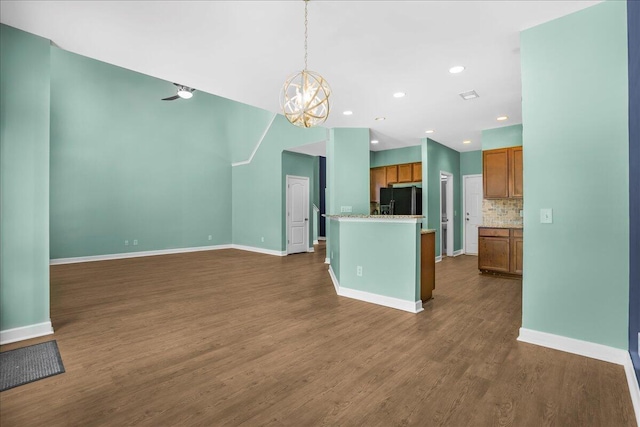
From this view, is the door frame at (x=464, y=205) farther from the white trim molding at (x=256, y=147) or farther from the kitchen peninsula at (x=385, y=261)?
the white trim molding at (x=256, y=147)

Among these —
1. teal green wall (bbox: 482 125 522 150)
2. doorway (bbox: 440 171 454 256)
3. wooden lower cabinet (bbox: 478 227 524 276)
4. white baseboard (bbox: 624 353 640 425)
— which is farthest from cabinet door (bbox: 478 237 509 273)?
white baseboard (bbox: 624 353 640 425)

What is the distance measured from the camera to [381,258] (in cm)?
385

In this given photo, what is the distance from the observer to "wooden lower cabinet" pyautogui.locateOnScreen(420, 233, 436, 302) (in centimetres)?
376

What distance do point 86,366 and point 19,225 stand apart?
1489 millimetres

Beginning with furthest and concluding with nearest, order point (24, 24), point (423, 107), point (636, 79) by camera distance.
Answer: point (423, 107) < point (24, 24) < point (636, 79)

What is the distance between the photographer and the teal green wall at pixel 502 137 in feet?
18.5

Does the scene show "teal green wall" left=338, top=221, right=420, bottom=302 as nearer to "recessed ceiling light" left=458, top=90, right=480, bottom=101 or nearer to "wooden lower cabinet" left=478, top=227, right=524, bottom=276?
"recessed ceiling light" left=458, top=90, right=480, bottom=101

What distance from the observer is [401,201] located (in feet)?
22.7

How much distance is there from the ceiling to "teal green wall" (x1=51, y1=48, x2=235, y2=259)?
4429 mm

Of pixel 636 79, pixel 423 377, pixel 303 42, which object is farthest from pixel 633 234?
pixel 303 42

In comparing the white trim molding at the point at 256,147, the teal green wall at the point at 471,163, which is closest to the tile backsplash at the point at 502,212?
the teal green wall at the point at 471,163

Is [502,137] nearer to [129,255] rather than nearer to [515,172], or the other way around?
[515,172]

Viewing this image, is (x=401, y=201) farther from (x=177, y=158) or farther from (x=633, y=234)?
(x=177, y=158)

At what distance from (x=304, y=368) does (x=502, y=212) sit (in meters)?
5.51
